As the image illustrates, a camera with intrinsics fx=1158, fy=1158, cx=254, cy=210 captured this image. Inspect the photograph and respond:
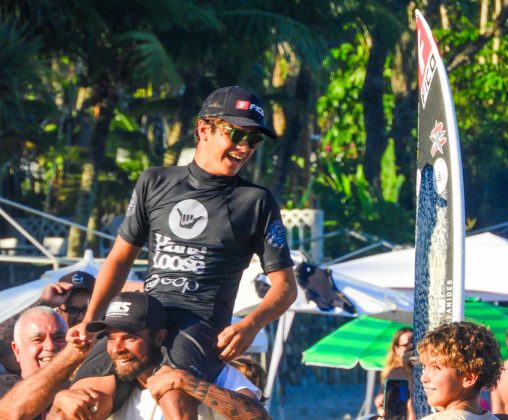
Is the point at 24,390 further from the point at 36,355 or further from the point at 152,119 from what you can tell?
the point at 152,119

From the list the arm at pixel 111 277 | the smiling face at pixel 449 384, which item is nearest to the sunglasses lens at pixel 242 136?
the arm at pixel 111 277

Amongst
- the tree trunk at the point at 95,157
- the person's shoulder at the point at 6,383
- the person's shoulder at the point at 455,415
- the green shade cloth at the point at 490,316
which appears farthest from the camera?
the tree trunk at the point at 95,157

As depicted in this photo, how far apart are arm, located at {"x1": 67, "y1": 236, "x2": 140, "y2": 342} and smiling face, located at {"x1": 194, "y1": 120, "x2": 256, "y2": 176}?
488 mm

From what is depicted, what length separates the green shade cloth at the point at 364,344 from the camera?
380 inches

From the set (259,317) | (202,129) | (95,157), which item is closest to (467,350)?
(259,317)

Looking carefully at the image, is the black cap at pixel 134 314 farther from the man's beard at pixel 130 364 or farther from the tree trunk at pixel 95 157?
the tree trunk at pixel 95 157

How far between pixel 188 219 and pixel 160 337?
461 mm

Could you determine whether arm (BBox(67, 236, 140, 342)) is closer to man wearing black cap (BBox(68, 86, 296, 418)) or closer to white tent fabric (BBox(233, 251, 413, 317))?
man wearing black cap (BBox(68, 86, 296, 418))

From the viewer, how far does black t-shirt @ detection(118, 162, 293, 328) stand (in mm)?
4297

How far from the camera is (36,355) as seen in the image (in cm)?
551

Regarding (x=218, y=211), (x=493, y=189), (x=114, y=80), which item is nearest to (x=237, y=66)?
(x=114, y=80)

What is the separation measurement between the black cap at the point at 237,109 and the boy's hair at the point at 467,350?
0.99 metres

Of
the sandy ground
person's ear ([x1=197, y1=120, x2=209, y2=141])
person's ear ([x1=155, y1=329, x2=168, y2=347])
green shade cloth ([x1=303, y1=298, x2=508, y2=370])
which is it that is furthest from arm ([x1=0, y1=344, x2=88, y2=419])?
the sandy ground

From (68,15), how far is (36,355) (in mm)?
10090
